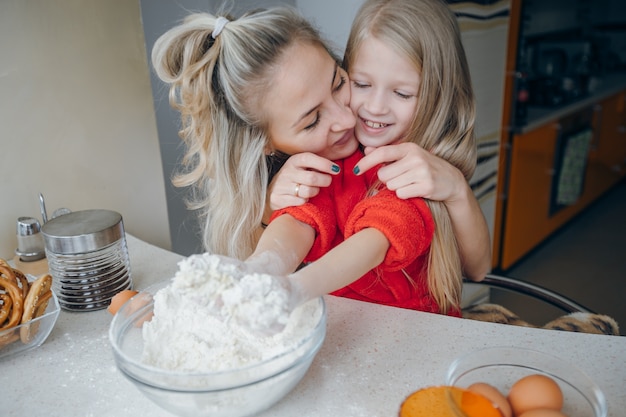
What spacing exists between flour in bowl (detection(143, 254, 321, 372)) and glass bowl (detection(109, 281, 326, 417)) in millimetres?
25

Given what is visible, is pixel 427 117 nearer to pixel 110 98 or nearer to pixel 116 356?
pixel 116 356

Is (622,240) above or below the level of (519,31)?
below

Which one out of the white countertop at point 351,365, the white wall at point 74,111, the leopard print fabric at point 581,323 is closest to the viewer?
the white countertop at point 351,365

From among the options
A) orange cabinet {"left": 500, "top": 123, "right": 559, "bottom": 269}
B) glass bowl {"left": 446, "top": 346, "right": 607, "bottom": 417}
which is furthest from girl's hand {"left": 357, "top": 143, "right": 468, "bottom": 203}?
orange cabinet {"left": 500, "top": 123, "right": 559, "bottom": 269}

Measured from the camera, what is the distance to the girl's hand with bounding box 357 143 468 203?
39.9 inches

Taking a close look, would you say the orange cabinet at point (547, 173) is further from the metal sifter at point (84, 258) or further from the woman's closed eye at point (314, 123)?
the metal sifter at point (84, 258)

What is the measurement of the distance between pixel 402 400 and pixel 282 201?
1.57 ft

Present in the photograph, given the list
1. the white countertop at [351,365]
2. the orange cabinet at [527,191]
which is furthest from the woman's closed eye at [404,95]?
the orange cabinet at [527,191]

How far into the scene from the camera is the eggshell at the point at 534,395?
2.21 feet

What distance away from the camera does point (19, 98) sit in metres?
1.30

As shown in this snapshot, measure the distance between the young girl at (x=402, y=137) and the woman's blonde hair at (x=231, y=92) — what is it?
0.42 ft

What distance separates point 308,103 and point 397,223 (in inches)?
11.2

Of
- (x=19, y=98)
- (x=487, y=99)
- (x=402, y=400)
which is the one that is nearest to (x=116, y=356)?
(x=402, y=400)

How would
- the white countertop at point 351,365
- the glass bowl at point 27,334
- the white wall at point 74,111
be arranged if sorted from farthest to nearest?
the white wall at point 74,111 < the glass bowl at point 27,334 < the white countertop at point 351,365
